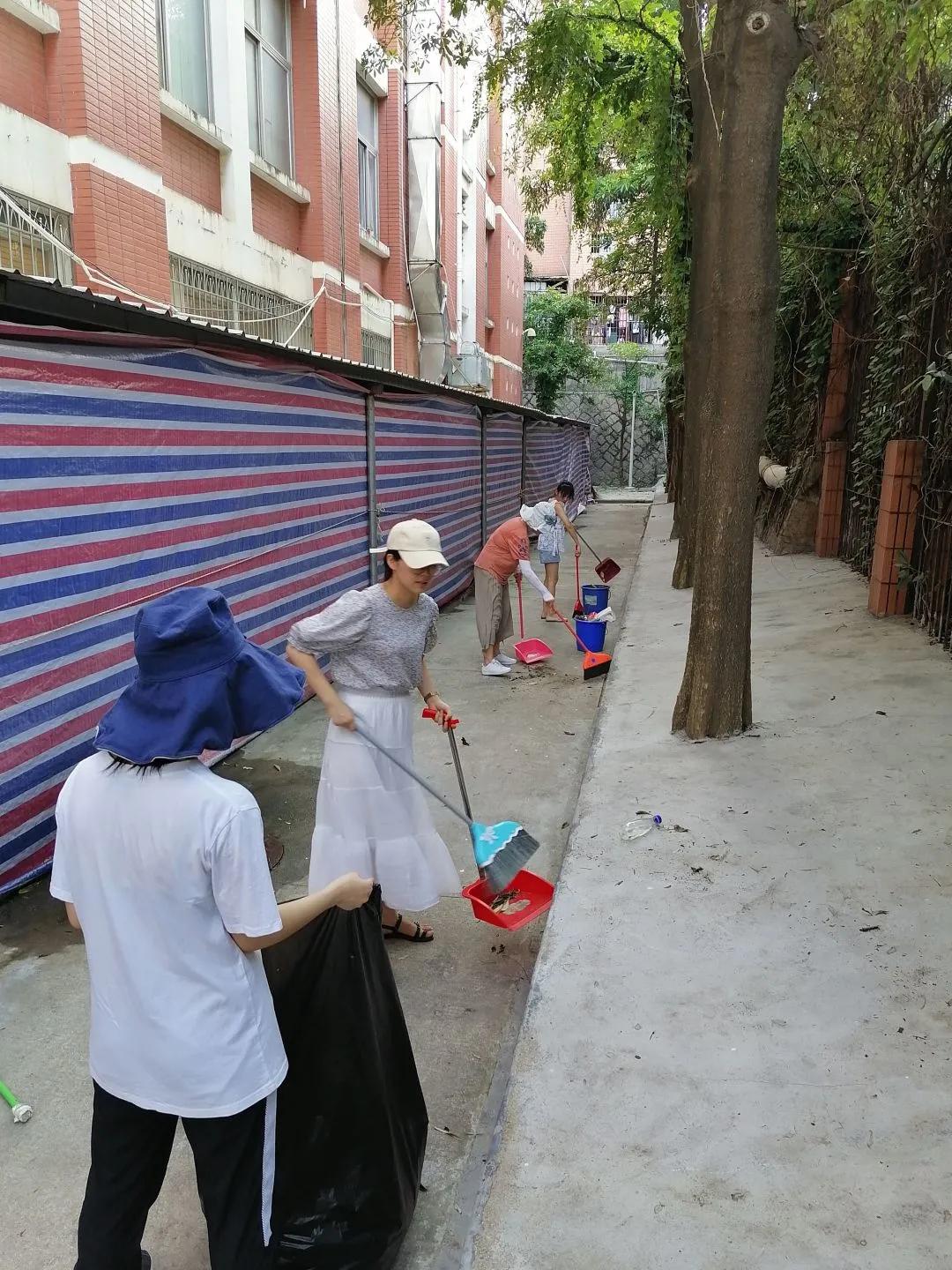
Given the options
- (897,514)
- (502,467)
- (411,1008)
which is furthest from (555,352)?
(411,1008)

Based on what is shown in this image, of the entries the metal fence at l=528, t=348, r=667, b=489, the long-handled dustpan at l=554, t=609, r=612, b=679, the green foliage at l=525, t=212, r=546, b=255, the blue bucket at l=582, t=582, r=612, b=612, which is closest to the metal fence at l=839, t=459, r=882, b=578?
the blue bucket at l=582, t=582, r=612, b=612

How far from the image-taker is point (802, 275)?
411 inches

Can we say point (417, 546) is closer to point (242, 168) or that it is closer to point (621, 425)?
point (242, 168)

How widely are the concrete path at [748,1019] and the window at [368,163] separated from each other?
11510mm

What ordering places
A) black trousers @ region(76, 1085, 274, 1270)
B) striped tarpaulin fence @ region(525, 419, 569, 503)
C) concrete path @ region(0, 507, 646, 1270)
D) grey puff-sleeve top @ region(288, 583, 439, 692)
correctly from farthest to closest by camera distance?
striped tarpaulin fence @ region(525, 419, 569, 503) < grey puff-sleeve top @ region(288, 583, 439, 692) < concrete path @ region(0, 507, 646, 1270) < black trousers @ region(76, 1085, 274, 1270)

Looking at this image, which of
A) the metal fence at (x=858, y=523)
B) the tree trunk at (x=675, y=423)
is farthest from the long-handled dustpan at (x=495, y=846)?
the tree trunk at (x=675, y=423)

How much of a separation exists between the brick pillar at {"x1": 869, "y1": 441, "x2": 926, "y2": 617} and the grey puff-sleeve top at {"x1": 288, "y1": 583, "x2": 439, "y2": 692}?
4.71m

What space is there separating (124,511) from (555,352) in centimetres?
2874

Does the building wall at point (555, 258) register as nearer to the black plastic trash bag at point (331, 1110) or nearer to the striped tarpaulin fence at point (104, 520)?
the striped tarpaulin fence at point (104, 520)

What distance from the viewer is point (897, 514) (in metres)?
6.86

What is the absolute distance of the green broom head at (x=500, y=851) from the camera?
10.8ft

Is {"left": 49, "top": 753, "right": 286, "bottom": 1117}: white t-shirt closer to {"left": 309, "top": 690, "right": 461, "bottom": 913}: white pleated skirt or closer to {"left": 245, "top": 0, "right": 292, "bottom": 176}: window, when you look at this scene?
{"left": 309, "top": 690, "right": 461, "bottom": 913}: white pleated skirt

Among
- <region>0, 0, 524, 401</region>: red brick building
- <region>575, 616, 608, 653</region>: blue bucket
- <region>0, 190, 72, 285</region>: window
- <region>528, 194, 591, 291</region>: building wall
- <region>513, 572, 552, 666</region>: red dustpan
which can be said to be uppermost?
<region>528, 194, 591, 291</region>: building wall

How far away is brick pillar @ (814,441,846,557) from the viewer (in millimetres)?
9688
